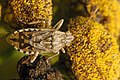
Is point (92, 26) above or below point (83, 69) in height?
above

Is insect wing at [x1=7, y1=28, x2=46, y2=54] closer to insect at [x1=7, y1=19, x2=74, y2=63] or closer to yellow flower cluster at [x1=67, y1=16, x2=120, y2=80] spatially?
insect at [x1=7, y1=19, x2=74, y2=63]

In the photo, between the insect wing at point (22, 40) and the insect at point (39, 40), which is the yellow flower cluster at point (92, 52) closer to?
the insect at point (39, 40)

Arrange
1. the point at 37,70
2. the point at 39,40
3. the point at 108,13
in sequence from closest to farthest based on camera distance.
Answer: the point at 37,70, the point at 39,40, the point at 108,13

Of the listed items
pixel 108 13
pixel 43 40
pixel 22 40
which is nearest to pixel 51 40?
pixel 43 40

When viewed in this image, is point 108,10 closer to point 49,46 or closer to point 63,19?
point 63,19

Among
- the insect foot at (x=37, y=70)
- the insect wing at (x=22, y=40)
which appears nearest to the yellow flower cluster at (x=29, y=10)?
the insect wing at (x=22, y=40)

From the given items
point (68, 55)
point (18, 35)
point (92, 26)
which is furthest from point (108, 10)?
point (18, 35)

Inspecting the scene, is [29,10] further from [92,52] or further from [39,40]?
[92,52]
